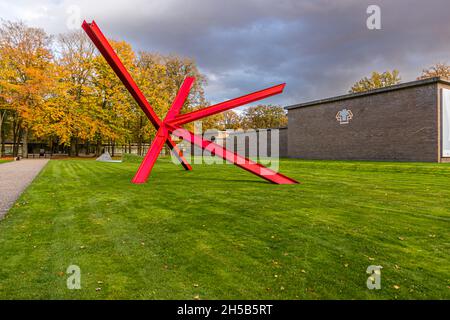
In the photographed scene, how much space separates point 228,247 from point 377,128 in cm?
2322

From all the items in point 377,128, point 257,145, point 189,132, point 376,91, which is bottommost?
point 189,132

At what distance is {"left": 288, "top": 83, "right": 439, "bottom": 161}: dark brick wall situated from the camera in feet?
66.2

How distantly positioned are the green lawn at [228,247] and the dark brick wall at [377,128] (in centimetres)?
1566

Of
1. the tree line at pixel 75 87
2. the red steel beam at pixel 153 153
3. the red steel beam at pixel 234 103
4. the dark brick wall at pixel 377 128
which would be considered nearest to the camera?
the red steel beam at pixel 153 153

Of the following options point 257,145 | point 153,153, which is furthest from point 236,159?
point 257,145

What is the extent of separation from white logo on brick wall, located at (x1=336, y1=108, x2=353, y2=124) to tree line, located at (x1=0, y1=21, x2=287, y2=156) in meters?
20.9

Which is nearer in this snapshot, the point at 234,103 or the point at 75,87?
the point at 234,103

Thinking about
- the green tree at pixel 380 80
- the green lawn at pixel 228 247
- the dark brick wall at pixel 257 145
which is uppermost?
the green tree at pixel 380 80

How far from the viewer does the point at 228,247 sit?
13.3 feet

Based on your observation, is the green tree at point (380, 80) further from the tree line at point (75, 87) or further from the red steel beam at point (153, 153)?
the red steel beam at point (153, 153)

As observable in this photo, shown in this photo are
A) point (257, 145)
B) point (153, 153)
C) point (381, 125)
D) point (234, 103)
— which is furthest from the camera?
point (257, 145)

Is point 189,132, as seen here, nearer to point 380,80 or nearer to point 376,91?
point 376,91

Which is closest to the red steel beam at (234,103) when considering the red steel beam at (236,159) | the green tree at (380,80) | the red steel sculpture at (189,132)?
the red steel sculpture at (189,132)

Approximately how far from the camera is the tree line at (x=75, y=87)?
1300 inches
